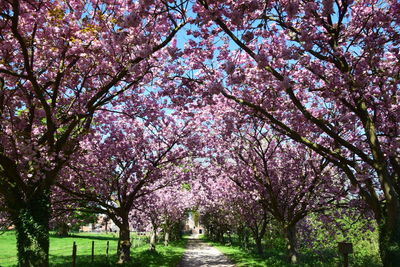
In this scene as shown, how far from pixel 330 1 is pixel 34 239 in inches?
337

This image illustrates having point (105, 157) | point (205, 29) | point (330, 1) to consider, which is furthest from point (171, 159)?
point (330, 1)

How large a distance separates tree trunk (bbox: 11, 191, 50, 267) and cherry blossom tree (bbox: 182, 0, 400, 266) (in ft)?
17.8

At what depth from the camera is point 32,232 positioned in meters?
7.85

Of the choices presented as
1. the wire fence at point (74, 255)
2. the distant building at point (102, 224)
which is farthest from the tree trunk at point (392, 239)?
the distant building at point (102, 224)

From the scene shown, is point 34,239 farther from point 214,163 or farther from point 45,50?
point 214,163

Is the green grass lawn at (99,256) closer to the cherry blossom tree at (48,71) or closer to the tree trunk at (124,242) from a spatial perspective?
the tree trunk at (124,242)

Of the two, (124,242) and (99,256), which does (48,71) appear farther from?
(99,256)

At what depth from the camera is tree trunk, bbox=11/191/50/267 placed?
7727 millimetres

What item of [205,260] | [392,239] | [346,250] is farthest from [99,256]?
[392,239]

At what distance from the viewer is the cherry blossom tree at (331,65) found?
681 cm

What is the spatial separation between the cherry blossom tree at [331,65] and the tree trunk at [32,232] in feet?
17.8

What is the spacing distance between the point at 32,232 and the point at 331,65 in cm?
990

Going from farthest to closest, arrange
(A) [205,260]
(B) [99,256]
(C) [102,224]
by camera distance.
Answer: (C) [102,224]
(B) [99,256]
(A) [205,260]

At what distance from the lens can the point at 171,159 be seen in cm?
1511
